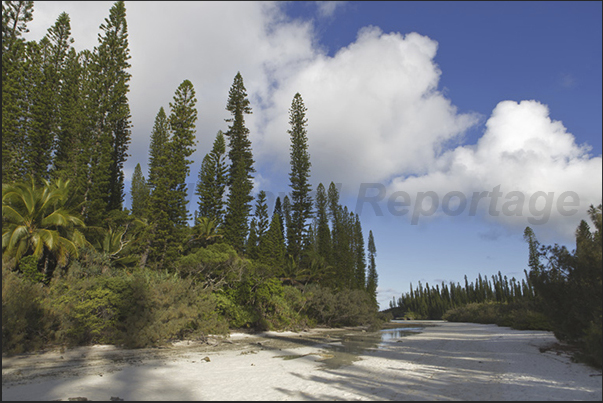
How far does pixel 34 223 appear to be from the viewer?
42.7 feet

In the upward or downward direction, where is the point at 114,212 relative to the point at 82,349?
upward

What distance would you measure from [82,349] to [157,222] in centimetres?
1107

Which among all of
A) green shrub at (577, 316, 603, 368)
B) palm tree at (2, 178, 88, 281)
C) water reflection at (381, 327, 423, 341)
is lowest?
water reflection at (381, 327, 423, 341)

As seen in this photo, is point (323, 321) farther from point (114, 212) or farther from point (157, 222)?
point (114, 212)

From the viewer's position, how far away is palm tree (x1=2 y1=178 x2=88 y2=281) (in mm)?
12211

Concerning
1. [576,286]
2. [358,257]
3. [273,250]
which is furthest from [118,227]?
[358,257]

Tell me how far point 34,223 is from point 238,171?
60.1ft

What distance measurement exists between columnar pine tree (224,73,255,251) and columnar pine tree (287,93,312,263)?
5.58 m

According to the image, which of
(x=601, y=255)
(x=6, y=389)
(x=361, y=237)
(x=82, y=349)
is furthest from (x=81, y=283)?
(x=361, y=237)

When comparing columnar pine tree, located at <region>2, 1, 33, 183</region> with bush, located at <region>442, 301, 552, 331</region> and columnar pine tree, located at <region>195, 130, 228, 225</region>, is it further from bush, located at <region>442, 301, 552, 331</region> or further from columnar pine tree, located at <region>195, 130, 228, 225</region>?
bush, located at <region>442, 301, 552, 331</region>

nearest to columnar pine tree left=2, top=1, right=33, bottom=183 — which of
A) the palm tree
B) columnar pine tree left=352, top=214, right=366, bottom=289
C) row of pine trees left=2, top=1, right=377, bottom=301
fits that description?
row of pine trees left=2, top=1, right=377, bottom=301

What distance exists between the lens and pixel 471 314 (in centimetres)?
4706

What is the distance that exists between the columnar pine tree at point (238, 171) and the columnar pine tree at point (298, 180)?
5577 mm

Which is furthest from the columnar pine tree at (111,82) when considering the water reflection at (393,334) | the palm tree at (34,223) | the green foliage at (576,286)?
the green foliage at (576,286)
